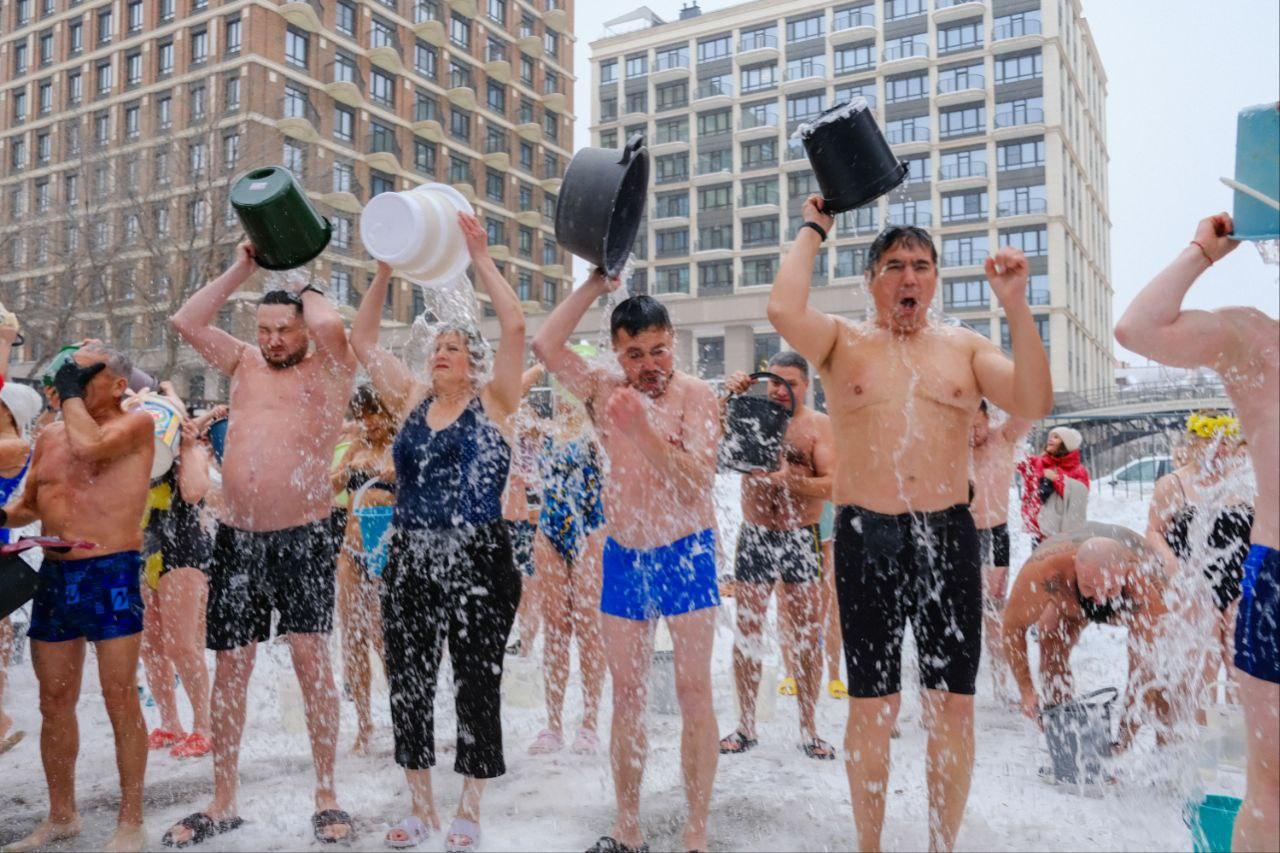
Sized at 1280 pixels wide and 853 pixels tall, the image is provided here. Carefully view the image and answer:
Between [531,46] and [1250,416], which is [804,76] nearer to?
[531,46]

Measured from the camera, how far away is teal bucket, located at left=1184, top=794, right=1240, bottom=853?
9.30 ft

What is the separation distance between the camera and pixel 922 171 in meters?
45.8

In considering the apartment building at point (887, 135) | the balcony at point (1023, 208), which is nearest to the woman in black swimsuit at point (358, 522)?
the apartment building at point (887, 135)

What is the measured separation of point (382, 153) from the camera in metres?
36.2

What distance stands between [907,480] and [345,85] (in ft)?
118

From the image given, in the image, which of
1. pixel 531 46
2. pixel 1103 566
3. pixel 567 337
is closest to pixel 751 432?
pixel 567 337

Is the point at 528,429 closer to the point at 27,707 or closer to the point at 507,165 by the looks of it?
the point at 27,707

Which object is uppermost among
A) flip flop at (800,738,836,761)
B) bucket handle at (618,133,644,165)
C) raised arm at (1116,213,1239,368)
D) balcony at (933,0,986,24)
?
balcony at (933,0,986,24)

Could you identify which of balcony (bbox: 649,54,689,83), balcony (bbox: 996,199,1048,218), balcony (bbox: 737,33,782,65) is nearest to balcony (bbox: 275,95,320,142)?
balcony (bbox: 649,54,689,83)

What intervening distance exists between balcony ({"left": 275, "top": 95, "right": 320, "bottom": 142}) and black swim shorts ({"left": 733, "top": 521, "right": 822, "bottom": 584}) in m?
28.0

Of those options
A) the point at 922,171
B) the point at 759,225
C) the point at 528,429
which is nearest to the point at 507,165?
the point at 759,225

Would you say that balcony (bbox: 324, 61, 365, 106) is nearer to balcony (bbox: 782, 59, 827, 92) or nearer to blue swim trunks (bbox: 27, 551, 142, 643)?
balcony (bbox: 782, 59, 827, 92)

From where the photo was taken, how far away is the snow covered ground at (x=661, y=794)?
3.43m

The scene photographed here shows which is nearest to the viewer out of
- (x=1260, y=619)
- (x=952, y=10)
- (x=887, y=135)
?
(x=1260, y=619)
